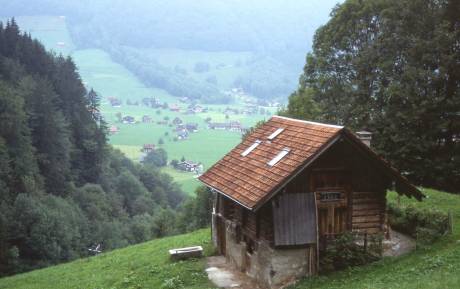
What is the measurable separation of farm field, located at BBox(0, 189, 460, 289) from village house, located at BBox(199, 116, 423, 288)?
1.40 metres

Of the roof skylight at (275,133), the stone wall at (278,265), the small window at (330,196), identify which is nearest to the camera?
the stone wall at (278,265)

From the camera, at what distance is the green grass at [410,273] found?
17.8 m

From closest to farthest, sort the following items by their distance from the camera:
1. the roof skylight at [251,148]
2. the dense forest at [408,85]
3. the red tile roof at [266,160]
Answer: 1. the red tile roof at [266,160]
2. the roof skylight at [251,148]
3. the dense forest at [408,85]

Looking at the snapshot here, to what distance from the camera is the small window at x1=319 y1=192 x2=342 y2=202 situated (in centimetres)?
2239

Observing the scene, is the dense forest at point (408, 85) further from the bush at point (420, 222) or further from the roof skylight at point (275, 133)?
the roof skylight at point (275, 133)

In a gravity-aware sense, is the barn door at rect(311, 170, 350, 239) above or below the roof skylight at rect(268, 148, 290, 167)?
below

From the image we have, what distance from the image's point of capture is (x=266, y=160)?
77.9 feet

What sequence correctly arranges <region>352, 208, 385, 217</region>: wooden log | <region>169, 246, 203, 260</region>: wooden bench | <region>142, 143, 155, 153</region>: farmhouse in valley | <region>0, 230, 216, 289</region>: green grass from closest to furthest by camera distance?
<region>352, 208, 385, 217</region>: wooden log < <region>0, 230, 216, 289</region>: green grass < <region>169, 246, 203, 260</region>: wooden bench < <region>142, 143, 155, 153</region>: farmhouse in valley

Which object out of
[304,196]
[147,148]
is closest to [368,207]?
[304,196]

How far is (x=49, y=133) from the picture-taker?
84.4 m

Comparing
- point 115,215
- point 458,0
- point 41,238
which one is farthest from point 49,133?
point 458,0

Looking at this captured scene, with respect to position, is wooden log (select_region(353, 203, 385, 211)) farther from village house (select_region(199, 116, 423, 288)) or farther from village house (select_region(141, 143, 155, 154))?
village house (select_region(141, 143, 155, 154))

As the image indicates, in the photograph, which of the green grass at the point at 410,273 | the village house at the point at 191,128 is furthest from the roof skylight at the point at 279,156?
the village house at the point at 191,128

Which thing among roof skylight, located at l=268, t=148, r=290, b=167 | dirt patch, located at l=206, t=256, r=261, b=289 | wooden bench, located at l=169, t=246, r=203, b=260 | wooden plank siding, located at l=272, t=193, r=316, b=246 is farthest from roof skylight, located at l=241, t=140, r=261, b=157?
wooden bench, located at l=169, t=246, r=203, b=260
